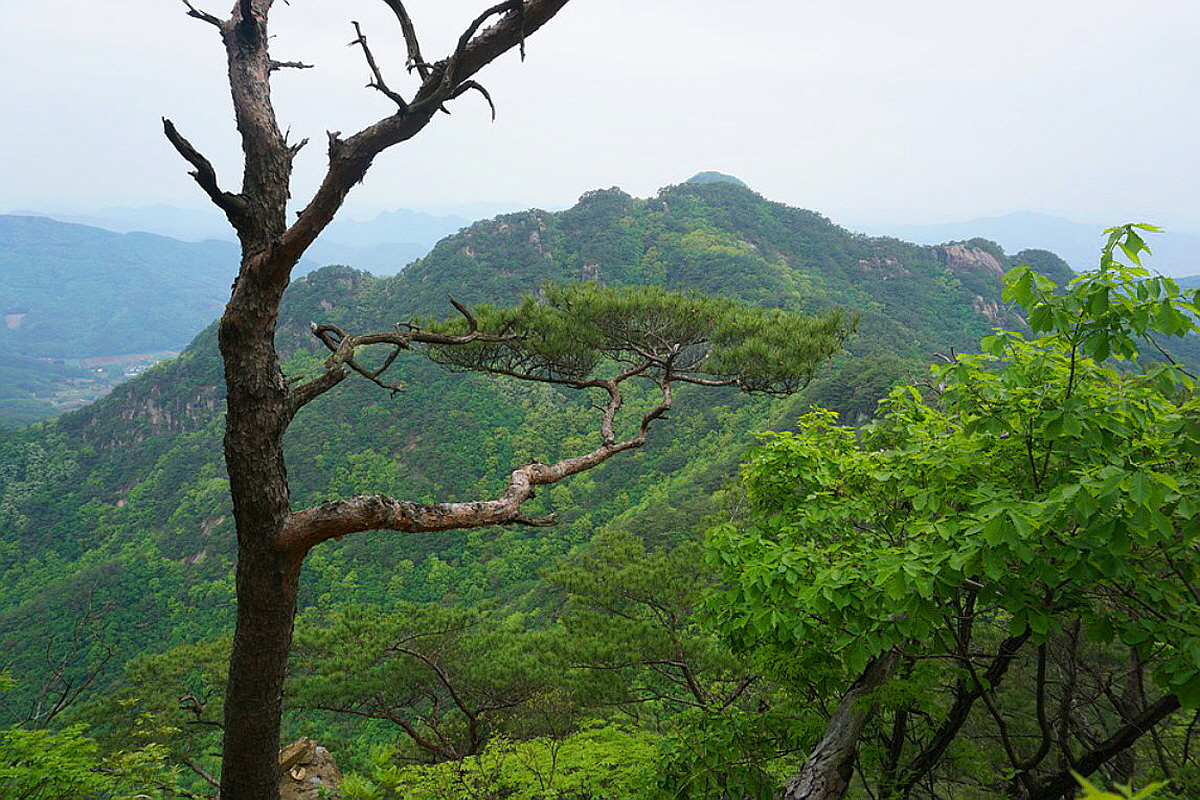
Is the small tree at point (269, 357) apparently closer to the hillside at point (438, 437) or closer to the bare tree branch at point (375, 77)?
the bare tree branch at point (375, 77)

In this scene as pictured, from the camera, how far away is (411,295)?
43125mm

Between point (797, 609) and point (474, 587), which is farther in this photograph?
point (474, 587)

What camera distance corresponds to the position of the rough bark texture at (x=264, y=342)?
2363 mm

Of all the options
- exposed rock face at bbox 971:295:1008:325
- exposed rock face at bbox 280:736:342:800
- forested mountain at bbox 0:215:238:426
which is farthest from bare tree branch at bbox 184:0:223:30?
forested mountain at bbox 0:215:238:426

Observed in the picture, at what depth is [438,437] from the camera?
3216 cm

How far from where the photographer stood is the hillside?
23812 mm

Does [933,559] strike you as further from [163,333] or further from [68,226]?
[68,226]

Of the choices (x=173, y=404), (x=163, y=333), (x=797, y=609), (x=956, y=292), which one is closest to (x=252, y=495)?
(x=797, y=609)

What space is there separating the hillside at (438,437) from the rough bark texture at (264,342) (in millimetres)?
11871

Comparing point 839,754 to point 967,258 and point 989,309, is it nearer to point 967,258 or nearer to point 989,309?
point 989,309

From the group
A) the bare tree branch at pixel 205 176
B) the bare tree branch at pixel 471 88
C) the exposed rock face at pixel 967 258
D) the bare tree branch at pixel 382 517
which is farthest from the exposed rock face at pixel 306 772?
the exposed rock face at pixel 967 258

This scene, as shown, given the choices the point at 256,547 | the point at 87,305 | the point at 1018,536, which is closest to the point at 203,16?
the point at 256,547

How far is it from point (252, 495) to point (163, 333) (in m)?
166

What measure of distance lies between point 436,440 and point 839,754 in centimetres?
3040
